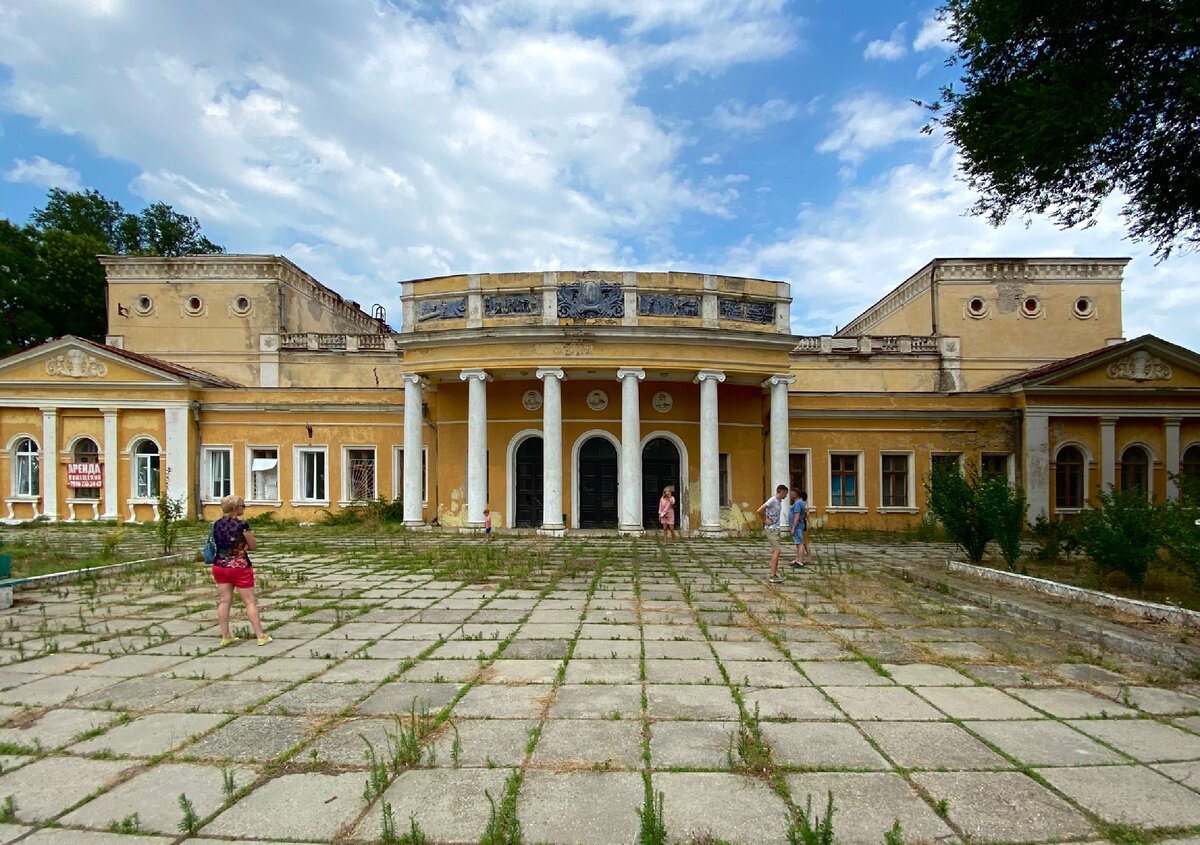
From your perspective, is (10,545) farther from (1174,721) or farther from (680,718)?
(1174,721)

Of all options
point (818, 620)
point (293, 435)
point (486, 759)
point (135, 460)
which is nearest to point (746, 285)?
point (818, 620)

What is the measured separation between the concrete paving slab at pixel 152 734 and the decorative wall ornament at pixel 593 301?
47.2ft

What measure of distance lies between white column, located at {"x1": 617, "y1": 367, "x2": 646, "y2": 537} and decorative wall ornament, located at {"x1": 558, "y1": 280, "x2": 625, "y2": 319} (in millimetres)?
1640

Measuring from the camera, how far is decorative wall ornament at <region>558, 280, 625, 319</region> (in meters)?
18.0

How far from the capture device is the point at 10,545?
14.8m

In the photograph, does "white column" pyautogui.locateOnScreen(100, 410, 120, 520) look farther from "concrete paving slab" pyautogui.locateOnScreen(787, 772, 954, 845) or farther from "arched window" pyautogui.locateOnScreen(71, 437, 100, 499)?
"concrete paving slab" pyautogui.locateOnScreen(787, 772, 954, 845)

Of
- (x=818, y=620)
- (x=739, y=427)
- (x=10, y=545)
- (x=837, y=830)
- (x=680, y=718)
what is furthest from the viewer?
(x=739, y=427)

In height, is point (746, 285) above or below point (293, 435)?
above

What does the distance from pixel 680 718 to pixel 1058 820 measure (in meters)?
2.15

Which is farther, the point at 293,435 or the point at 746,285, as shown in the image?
the point at 293,435

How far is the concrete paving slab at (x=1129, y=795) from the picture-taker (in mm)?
3352

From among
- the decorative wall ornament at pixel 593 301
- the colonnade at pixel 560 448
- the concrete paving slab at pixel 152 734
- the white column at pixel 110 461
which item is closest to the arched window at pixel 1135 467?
the colonnade at pixel 560 448

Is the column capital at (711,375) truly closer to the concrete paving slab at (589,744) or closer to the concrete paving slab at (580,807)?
the concrete paving slab at (589,744)

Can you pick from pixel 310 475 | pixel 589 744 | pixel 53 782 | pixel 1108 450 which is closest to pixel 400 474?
pixel 310 475
